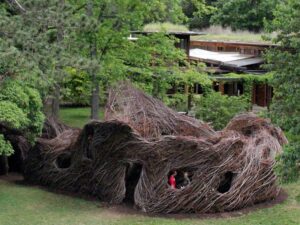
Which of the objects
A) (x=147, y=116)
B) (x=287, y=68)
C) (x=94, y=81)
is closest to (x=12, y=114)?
(x=147, y=116)

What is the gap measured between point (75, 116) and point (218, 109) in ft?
35.1

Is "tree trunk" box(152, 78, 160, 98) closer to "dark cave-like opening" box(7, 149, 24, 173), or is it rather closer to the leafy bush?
"dark cave-like opening" box(7, 149, 24, 173)

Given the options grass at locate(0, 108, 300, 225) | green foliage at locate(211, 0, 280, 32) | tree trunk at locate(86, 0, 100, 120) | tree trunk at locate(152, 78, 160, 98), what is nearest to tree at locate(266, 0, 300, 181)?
grass at locate(0, 108, 300, 225)

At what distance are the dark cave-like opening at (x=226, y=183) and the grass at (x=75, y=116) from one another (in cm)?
1370

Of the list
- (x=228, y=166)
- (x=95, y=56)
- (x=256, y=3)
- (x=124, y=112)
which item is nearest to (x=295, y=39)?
(x=228, y=166)

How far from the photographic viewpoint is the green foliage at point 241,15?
Result: 1945 inches

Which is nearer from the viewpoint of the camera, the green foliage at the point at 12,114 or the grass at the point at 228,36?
the green foliage at the point at 12,114

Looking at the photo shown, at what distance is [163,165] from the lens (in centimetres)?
1619

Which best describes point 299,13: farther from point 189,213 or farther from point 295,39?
point 189,213

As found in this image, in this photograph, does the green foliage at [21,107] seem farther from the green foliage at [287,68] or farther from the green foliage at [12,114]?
the green foliage at [287,68]

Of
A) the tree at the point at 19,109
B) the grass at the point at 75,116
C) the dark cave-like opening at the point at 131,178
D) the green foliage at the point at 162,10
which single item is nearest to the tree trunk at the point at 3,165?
the tree at the point at 19,109

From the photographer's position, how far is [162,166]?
→ 1619 centimetres

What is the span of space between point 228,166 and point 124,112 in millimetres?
3524

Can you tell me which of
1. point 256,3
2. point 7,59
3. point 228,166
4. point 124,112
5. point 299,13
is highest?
point 256,3
